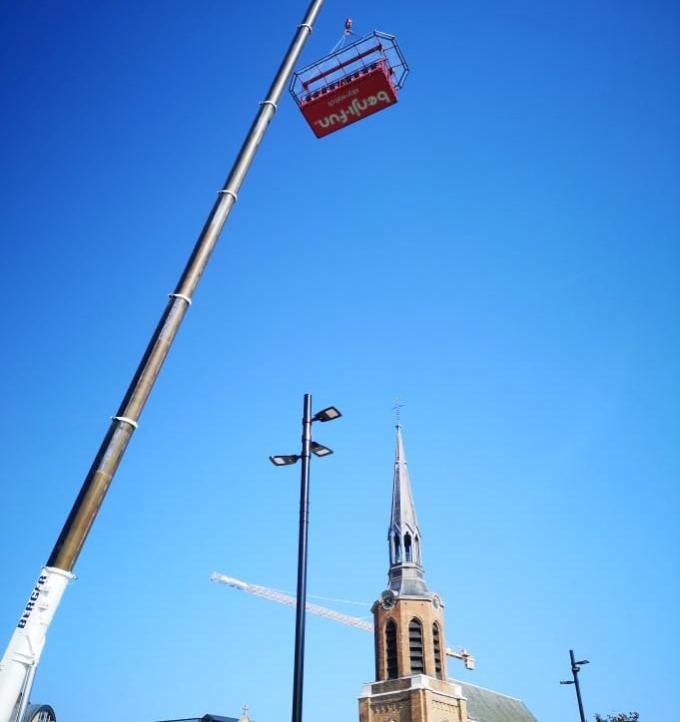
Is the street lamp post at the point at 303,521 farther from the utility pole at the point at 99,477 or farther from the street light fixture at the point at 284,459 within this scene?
the utility pole at the point at 99,477

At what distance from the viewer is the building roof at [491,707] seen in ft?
167

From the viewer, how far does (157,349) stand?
30.0ft

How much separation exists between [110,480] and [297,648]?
4.44m

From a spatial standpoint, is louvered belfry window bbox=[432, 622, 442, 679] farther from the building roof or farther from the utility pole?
the utility pole

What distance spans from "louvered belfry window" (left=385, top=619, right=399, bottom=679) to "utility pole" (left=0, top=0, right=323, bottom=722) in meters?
39.8

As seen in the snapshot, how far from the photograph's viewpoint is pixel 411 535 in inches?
1929

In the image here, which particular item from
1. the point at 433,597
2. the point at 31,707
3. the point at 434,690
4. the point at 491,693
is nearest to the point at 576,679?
the point at 434,690

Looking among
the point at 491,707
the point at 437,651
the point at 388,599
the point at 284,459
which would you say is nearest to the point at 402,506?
the point at 388,599

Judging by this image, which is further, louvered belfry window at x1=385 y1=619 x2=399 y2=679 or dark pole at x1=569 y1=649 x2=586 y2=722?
louvered belfry window at x1=385 y1=619 x2=399 y2=679

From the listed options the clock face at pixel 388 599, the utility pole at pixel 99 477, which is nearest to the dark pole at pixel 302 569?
the utility pole at pixel 99 477

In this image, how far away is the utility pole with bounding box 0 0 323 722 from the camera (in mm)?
7488

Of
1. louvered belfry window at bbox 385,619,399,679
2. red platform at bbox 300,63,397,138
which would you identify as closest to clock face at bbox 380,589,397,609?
louvered belfry window at bbox 385,619,399,679

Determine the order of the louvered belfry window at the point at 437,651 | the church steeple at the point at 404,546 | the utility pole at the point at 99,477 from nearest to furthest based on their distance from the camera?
1. the utility pole at the point at 99,477
2. the louvered belfry window at the point at 437,651
3. the church steeple at the point at 404,546

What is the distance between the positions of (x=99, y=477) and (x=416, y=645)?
4148 centimetres
